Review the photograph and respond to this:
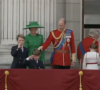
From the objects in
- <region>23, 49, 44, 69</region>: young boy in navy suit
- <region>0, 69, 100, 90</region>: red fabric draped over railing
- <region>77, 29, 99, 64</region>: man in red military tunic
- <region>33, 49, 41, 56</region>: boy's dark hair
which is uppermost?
<region>77, 29, 99, 64</region>: man in red military tunic

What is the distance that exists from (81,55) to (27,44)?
1.30 meters

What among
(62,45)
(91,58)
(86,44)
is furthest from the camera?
(86,44)

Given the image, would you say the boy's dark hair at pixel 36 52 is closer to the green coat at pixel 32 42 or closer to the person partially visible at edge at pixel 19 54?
the person partially visible at edge at pixel 19 54

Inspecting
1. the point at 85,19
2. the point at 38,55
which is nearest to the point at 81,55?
the point at 38,55

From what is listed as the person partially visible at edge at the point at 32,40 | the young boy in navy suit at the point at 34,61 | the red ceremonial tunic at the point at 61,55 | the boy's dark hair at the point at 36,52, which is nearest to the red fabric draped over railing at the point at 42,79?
the young boy in navy suit at the point at 34,61

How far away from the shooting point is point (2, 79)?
779 centimetres

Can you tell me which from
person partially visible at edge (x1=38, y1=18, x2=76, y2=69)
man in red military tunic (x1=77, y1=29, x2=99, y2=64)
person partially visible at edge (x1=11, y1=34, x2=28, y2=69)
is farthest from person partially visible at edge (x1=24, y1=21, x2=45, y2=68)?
man in red military tunic (x1=77, y1=29, x2=99, y2=64)

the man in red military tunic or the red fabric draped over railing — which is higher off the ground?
the man in red military tunic

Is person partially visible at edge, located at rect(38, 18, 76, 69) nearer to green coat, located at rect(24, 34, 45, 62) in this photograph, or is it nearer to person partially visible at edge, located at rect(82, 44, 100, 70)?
green coat, located at rect(24, 34, 45, 62)

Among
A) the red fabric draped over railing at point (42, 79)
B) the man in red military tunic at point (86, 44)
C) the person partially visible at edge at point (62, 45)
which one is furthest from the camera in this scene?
the man in red military tunic at point (86, 44)

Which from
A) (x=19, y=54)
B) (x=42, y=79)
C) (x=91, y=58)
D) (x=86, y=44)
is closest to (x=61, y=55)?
(x=86, y=44)

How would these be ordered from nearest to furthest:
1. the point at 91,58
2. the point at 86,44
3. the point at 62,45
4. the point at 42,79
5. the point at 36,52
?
the point at 42,79 → the point at 36,52 → the point at 91,58 → the point at 62,45 → the point at 86,44

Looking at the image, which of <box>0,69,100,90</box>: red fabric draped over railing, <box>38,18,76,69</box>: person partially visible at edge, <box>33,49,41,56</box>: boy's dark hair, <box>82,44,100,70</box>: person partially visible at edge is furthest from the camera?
<box>38,18,76,69</box>: person partially visible at edge

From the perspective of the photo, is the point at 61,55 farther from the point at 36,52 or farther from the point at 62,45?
the point at 36,52
